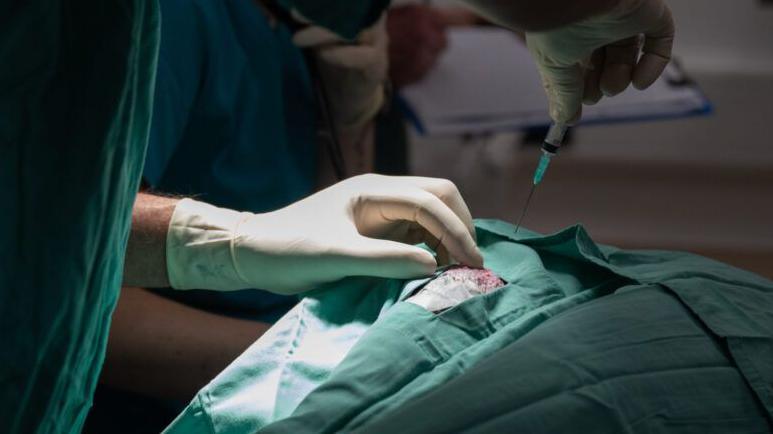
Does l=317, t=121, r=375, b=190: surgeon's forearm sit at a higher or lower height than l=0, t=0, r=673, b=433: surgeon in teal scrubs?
lower

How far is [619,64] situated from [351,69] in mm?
821

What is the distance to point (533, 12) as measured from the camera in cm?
75

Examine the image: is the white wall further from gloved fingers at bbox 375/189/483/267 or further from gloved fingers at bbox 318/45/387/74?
gloved fingers at bbox 375/189/483/267

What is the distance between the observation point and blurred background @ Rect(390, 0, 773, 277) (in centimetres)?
296

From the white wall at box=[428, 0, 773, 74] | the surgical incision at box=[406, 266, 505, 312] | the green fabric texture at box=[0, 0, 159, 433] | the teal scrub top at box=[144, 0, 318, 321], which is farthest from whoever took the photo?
the white wall at box=[428, 0, 773, 74]

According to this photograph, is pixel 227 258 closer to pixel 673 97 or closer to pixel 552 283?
pixel 552 283

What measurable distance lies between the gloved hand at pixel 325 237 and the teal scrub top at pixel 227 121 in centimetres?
28

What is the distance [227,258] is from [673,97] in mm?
1248

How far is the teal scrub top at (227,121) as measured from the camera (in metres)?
1.40

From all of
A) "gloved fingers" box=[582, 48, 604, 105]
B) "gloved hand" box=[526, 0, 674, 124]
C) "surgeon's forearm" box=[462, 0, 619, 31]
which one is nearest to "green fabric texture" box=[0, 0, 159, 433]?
"surgeon's forearm" box=[462, 0, 619, 31]

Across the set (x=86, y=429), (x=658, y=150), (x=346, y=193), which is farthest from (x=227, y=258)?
(x=658, y=150)

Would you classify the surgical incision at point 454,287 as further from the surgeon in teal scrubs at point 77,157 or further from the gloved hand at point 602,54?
the gloved hand at point 602,54

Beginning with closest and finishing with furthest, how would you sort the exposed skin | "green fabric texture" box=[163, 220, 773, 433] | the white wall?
"green fabric texture" box=[163, 220, 773, 433] → the exposed skin → the white wall

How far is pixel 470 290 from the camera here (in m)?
0.96
